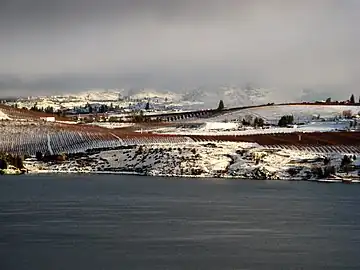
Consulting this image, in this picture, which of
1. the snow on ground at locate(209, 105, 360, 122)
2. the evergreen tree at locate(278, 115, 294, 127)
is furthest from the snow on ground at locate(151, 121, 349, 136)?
the snow on ground at locate(209, 105, 360, 122)

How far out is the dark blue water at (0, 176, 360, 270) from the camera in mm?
29594

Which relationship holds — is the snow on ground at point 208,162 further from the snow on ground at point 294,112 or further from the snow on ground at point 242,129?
the snow on ground at point 294,112

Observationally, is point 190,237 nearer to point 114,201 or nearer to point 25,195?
point 114,201

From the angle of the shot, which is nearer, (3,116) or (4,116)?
(3,116)

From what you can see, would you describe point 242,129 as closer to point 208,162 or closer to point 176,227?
point 208,162

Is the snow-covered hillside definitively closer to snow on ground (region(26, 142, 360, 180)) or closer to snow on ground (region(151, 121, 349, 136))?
snow on ground (region(151, 121, 349, 136))

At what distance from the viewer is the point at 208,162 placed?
75188 millimetres

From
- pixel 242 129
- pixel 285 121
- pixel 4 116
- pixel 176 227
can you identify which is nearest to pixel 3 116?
pixel 4 116

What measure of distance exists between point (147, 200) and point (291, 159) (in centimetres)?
2999

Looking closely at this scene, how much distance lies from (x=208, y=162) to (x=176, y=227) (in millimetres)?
37905

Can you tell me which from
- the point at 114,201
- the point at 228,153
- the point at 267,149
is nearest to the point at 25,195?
the point at 114,201

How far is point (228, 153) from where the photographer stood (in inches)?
3068

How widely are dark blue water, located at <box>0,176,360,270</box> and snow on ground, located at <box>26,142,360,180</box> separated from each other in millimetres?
12729

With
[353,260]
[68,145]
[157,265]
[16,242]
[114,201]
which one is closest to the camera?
[157,265]
